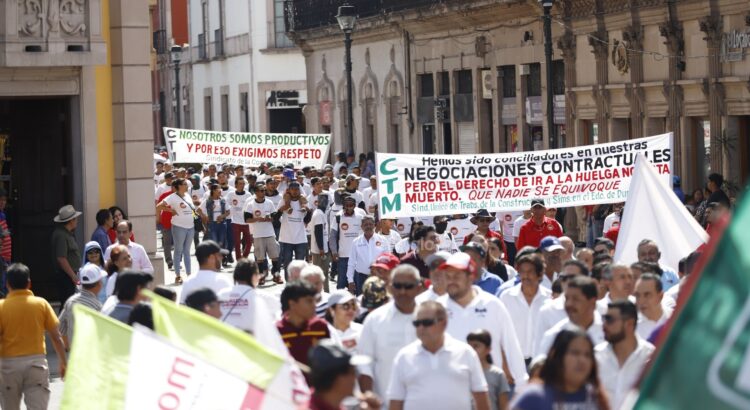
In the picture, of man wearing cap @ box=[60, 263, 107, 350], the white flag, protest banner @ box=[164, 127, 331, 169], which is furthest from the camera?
protest banner @ box=[164, 127, 331, 169]

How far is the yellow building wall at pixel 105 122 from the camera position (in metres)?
18.7

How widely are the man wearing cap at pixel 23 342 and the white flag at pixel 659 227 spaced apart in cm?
477

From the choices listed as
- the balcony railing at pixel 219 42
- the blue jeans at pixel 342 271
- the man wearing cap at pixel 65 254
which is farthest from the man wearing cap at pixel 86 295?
the balcony railing at pixel 219 42

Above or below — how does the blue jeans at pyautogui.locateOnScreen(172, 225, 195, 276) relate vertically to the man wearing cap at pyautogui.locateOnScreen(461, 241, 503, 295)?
below

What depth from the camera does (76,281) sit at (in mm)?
16031

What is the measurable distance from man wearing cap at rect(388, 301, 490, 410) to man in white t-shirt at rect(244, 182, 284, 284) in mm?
15462

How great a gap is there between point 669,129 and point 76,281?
45.1 ft

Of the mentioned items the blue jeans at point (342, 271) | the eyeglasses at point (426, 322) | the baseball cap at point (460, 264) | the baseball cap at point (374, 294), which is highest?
the baseball cap at point (460, 264)

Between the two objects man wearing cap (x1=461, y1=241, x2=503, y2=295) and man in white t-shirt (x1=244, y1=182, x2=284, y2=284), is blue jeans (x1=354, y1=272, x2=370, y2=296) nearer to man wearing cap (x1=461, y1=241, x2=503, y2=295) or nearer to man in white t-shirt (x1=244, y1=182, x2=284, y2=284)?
man in white t-shirt (x1=244, y1=182, x2=284, y2=284)

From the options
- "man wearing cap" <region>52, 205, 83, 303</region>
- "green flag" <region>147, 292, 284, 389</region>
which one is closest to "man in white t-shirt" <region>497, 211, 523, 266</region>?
"man wearing cap" <region>52, 205, 83, 303</region>

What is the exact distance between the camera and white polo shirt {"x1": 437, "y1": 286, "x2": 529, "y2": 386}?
959 cm

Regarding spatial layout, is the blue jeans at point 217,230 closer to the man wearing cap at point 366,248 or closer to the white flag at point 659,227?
the man wearing cap at point 366,248

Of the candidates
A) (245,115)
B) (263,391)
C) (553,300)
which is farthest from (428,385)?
(245,115)

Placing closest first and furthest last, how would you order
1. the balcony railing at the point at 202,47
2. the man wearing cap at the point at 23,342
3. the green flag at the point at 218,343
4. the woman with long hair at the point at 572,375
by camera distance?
the woman with long hair at the point at 572,375 → the green flag at the point at 218,343 → the man wearing cap at the point at 23,342 → the balcony railing at the point at 202,47
